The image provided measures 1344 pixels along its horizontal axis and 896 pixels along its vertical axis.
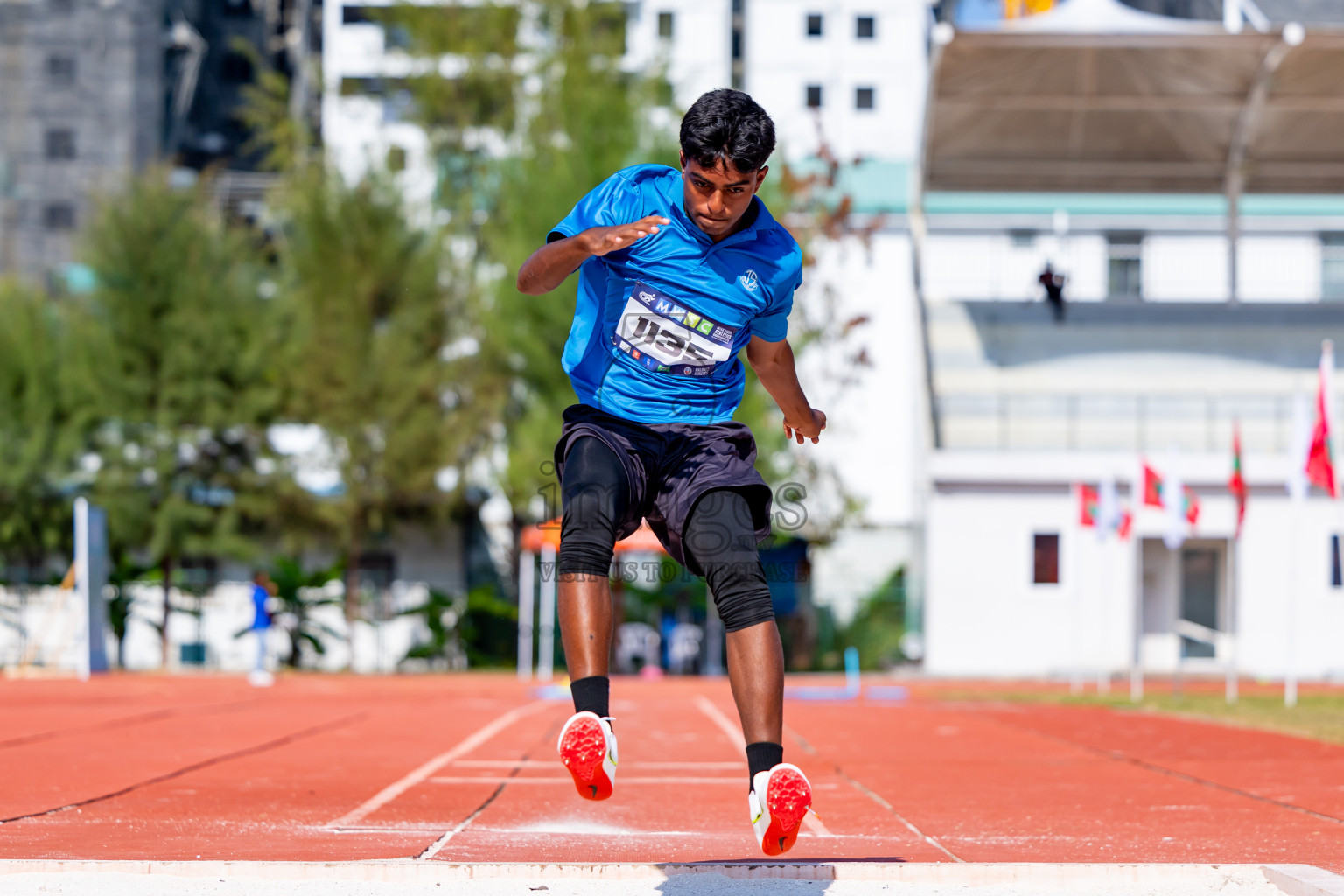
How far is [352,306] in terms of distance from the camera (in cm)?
2886

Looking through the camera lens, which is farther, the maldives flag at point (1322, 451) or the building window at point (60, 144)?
the building window at point (60, 144)

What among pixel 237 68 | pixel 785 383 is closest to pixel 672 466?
pixel 785 383

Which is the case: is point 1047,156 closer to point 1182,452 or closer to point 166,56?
point 1182,452

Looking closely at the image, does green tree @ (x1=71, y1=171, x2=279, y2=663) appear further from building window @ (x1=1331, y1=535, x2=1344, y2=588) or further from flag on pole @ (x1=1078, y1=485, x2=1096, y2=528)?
building window @ (x1=1331, y1=535, x2=1344, y2=588)

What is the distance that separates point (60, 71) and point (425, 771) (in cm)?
4991

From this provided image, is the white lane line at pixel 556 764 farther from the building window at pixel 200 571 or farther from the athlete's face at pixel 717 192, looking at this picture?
the building window at pixel 200 571

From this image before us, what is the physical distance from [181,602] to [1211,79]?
2252cm

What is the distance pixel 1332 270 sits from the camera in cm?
3519

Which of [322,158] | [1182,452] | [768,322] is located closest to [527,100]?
[322,158]

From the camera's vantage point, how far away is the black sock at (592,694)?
161 inches

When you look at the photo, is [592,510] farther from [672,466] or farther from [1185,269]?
[1185,269]

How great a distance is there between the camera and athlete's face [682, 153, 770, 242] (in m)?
4.09

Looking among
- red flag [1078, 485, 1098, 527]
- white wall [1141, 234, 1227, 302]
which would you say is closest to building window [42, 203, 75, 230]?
white wall [1141, 234, 1227, 302]

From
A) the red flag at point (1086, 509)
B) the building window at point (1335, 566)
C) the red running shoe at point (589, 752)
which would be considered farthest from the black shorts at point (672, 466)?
the building window at point (1335, 566)
